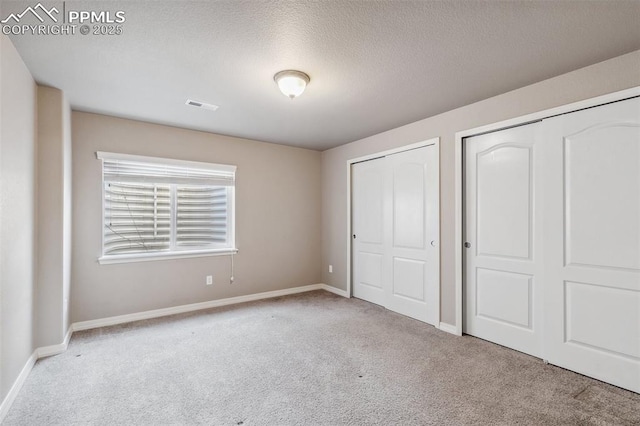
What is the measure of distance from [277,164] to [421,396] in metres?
3.71

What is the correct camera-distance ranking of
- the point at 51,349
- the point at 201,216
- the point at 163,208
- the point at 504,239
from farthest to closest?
1. the point at 201,216
2. the point at 163,208
3. the point at 504,239
4. the point at 51,349

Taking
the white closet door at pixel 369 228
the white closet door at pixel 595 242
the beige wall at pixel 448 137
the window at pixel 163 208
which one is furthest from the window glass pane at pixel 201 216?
the white closet door at pixel 595 242

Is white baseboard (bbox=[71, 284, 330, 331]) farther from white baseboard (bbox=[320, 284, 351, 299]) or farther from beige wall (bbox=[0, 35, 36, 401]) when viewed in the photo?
beige wall (bbox=[0, 35, 36, 401])

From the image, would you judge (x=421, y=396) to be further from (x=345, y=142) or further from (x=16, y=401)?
(x=345, y=142)

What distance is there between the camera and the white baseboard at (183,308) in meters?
3.53

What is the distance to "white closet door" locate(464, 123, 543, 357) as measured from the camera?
2.79 metres

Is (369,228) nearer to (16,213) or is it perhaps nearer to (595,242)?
(595,242)

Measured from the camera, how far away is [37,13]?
5.98ft

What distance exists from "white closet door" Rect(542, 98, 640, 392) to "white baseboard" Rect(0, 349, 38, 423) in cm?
400

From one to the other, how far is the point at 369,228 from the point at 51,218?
3616 mm

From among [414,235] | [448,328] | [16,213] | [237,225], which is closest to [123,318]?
[237,225]

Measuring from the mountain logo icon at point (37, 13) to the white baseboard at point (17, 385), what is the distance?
93.3 inches

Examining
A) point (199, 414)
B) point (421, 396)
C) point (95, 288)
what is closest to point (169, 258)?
point (95, 288)

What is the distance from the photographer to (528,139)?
9.25ft
